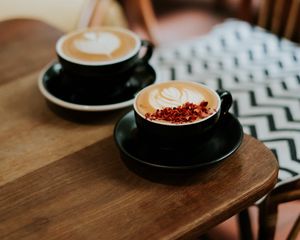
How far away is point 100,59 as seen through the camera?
0.80 meters

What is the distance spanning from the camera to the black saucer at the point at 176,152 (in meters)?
A: 0.66

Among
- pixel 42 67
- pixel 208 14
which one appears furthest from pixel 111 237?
pixel 208 14

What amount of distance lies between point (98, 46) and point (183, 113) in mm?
245

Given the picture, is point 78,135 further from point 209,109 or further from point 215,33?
point 215,33

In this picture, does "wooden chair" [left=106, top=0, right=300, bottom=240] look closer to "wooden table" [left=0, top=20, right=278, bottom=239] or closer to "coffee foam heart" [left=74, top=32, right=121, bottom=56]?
"wooden table" [left=0, top=20, right=278, bottom=239]

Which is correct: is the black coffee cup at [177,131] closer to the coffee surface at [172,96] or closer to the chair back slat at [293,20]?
the coffee surface at [172,96]

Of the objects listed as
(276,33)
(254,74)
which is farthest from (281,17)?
(254,74)

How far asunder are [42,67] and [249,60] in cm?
50

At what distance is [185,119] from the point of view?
2.15 ft

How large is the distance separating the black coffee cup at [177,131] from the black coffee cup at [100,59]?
0.12 metres

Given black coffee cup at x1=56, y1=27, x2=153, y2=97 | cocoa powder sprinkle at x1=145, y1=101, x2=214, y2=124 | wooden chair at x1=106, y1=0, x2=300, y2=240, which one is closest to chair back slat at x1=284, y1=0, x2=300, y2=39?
wooden chair at x1=106, y1=0, x2=300, y2=240

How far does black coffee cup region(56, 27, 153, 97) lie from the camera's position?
0.79 metres

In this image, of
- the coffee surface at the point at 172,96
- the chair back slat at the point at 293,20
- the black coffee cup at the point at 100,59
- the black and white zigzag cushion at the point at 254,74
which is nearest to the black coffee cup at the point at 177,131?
the coffee surface at the point at 172,96

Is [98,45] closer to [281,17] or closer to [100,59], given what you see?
[100,59]
